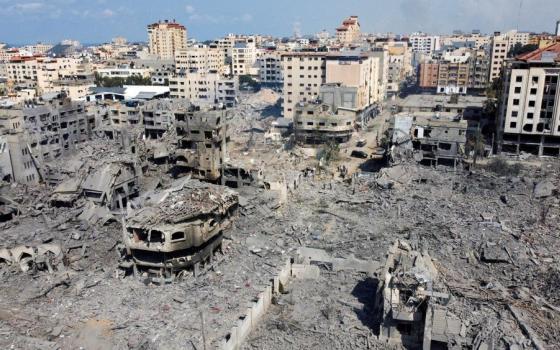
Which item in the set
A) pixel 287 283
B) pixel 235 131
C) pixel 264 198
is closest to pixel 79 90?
pixel 235 131

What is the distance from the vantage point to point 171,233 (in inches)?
1103

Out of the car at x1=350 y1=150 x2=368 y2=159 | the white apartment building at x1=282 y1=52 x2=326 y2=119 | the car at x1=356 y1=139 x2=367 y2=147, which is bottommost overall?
the car at x1=350 y1=150 x2=368 y2=159

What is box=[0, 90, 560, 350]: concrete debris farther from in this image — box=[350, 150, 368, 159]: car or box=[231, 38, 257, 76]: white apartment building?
box=[231, 38, 257, 76]: white apartment building

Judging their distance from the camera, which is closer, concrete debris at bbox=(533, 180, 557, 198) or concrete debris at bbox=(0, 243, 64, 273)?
concrete debris at bbox=(0, 243, 64, 273)

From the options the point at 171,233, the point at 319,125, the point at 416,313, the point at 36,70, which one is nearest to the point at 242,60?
the point at 36,70

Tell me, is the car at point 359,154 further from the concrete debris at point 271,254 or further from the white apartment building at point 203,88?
the white apartment building at point 203,88

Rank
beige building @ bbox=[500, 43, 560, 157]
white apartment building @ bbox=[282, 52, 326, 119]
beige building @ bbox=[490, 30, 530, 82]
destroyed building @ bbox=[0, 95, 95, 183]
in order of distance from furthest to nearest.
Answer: beige building @ bbox=[490, 30, 530, 82] < white apartment building @ bbox=[282, 52, 326, 119] < beige building @ bbox=[500, 43, 560, 157] < destroyed building @ bbox=[0, 95, 95, 183]

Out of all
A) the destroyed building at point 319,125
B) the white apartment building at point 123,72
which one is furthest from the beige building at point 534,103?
the white apartment building at point 123,72

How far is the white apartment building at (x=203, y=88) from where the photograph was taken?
90.7m

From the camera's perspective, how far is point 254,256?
32125 mm

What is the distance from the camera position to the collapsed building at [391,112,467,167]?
165ft

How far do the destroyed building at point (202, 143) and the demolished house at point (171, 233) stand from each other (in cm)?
1457

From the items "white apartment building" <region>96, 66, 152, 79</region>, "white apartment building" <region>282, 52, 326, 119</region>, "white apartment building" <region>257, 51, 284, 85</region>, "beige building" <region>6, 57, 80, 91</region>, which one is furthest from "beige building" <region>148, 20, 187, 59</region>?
"white apartment building" <region>282, 52, 326, 119</region>

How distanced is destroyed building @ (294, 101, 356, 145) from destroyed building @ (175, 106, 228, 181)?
1933 centimetres
